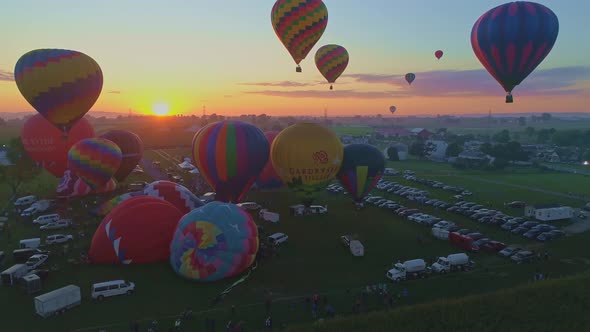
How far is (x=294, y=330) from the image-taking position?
12250 millimetres

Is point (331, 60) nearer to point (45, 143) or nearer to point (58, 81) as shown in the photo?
point (58, 81)

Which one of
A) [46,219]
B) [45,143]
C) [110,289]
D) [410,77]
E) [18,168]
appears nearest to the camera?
[110,289]

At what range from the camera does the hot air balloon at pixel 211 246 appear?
1614cm

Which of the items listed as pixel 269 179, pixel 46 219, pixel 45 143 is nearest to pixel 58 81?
pixel 46 219

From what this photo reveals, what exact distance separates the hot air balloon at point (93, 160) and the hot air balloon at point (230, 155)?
24.7 feet

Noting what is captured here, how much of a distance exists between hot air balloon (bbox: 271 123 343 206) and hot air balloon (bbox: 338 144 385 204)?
1.44 metres

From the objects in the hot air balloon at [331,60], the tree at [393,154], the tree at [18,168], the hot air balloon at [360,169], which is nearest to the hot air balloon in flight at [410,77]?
Result: the tree at [393,154]

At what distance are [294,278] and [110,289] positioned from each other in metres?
6.98

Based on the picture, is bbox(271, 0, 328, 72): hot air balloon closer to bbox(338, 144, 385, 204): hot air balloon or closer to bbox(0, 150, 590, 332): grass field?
bbox(338, 144, 385, 204): hot air balloon

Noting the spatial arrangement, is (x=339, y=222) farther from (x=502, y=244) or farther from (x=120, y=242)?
(x=120, y=242)

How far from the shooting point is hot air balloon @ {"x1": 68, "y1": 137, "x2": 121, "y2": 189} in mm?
26719

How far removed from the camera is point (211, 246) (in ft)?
52.9

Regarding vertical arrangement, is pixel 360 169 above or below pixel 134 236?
above

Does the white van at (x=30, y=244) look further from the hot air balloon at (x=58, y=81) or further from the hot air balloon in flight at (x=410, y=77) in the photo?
the hot air balloon in flight at (x=410, y=77)
